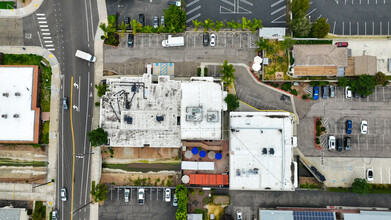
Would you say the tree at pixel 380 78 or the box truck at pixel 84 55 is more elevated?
the box truck at pixel 84 55

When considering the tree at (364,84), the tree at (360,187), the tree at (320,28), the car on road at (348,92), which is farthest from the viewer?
the car on road at (348,92)

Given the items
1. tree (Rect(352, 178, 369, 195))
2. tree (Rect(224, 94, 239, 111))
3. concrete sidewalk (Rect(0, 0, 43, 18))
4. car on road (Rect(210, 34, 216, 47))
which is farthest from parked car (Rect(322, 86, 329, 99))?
concrete sidewalk (Rect(0, 0, 43, 18))

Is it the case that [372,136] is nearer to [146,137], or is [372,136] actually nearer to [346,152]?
[346,152]

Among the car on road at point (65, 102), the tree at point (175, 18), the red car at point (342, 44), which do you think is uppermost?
the tree at point (175, 18)

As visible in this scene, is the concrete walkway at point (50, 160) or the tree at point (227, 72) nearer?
the tree at point (227, 72)

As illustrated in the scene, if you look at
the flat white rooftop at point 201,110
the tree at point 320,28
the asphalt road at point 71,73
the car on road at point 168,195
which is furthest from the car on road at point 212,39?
the car on road at point 168,195

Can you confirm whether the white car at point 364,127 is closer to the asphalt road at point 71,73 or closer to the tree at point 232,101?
the tree at point 232,101

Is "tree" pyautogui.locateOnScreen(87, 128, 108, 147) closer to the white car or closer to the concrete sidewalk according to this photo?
the concrete sidewalk
